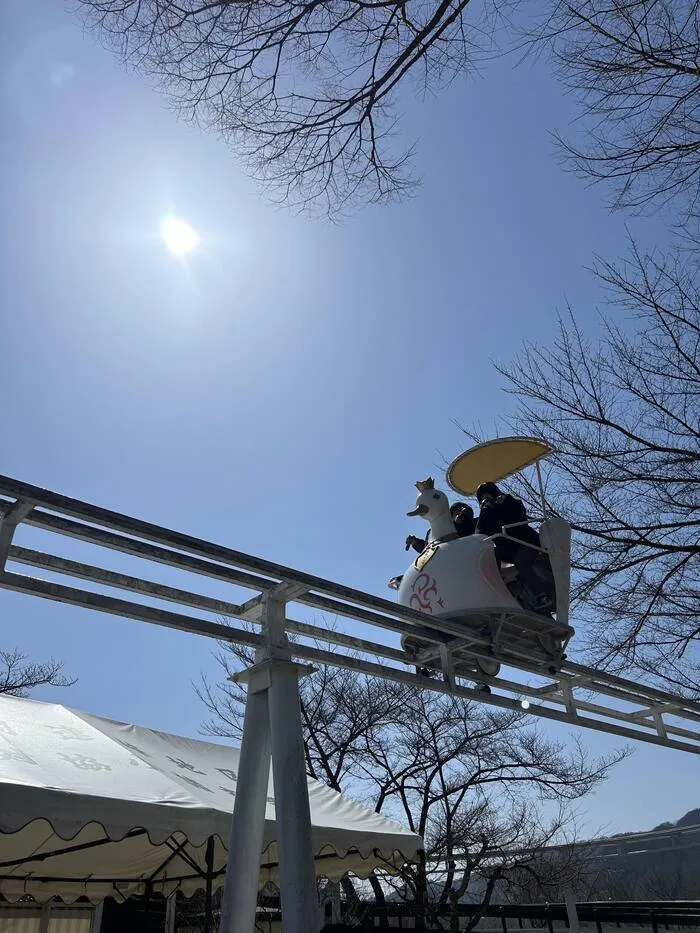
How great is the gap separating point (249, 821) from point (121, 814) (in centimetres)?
161

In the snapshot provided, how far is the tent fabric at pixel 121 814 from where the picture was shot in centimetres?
507

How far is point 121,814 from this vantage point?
516 centimetres

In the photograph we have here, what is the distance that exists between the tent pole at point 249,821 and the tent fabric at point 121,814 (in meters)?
1.52

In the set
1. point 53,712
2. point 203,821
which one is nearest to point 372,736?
point 53,712

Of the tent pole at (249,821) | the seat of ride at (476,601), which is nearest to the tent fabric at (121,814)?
the tent pole at (249,821)

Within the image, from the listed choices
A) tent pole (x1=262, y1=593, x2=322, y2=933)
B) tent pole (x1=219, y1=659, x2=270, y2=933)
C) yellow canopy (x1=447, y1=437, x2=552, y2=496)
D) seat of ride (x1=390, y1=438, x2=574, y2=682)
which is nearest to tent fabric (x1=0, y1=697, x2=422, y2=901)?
tent pole (x1=219, y1=659, x2=270, y2=933)

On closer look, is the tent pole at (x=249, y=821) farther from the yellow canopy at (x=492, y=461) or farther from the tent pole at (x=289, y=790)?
the yellow canopy at (x=492, y=461)

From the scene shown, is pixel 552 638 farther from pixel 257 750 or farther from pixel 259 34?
pixel 259 34

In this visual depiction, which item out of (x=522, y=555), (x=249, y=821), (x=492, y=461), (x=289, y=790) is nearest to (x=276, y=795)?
(x=289, y=790)

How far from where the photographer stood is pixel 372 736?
21.1m

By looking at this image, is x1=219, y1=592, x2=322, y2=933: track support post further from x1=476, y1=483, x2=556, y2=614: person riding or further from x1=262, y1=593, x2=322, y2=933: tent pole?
x1=476, y1=483, x2=556, y2=614: person riding

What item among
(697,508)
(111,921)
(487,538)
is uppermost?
(697,508)

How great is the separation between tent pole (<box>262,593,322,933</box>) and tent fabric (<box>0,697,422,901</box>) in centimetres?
183

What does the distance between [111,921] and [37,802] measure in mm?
4938
